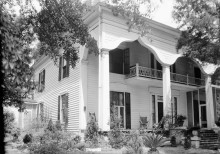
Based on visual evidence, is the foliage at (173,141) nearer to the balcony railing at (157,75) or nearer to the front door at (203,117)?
the balcony railing at (157,75)


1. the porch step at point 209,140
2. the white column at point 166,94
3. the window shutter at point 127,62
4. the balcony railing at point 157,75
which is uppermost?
the window shutter at point 127,62

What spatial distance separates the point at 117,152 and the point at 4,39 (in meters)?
7.85

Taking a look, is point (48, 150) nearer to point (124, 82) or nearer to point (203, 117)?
point (124, 82)

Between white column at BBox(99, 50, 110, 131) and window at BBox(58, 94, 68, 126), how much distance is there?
4886 millimetres

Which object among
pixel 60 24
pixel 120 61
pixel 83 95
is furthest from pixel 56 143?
pixel 120 61

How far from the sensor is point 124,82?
1820cm

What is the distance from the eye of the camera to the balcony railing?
17.8 metres

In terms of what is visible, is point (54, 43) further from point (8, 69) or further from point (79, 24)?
point (8, 69)

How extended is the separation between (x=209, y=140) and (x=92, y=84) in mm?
8438

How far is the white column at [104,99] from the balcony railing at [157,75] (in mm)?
3847

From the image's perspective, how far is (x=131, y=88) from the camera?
18.6 metres

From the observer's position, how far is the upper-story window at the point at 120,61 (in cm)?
1791

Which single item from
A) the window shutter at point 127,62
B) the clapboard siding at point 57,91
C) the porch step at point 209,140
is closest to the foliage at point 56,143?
the clapboard siding at point 57,91

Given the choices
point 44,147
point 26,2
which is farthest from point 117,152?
point 26,2
